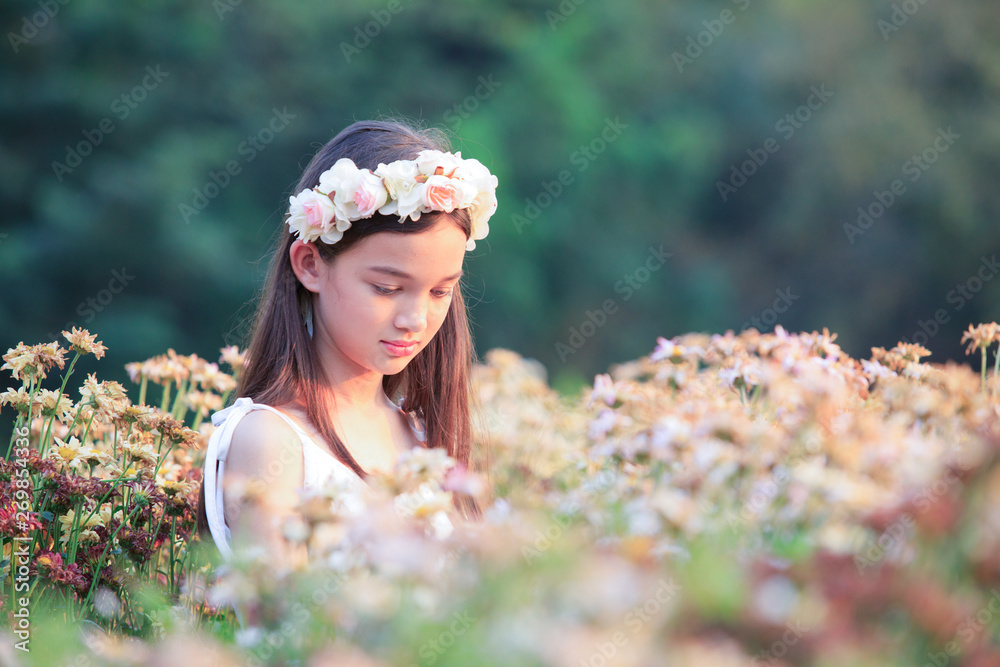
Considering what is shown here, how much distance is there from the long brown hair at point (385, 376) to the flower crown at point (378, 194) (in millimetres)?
35

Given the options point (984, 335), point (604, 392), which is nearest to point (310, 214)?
point (604, 392)

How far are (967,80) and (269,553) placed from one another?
1528 centimetres

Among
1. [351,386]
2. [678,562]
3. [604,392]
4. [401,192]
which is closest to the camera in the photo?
[678,562]

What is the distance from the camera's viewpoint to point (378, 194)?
7.07 ft

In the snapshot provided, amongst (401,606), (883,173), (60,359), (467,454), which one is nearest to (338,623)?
(401,606)

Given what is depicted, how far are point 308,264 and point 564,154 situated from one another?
10.7 metres

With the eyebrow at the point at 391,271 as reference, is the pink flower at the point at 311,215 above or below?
above

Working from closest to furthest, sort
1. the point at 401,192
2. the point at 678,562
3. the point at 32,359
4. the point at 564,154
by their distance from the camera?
1. the point at 678,562
2. the point at 32,359
3. the point at 401,192
4. the point at 564,154

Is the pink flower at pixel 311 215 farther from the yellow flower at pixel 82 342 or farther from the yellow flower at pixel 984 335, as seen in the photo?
the yellow flower at pixel 984 335

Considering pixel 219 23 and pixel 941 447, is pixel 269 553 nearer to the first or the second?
pixel 941 447

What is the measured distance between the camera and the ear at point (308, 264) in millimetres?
2262

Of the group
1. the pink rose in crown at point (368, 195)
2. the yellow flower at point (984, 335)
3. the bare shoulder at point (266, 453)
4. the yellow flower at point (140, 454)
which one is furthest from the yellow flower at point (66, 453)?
the yellow flower at point (984, 335)

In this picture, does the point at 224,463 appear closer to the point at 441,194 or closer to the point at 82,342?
the point at 82,342

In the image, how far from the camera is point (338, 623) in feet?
3.09
